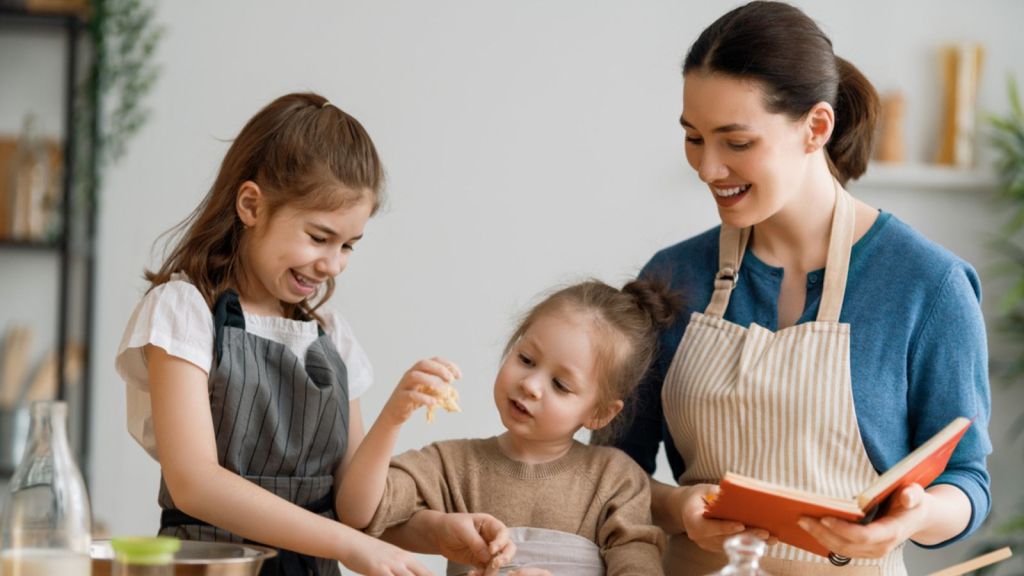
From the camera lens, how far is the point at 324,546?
1537mm

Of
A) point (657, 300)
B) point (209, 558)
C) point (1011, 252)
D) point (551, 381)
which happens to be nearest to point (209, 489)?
point (209, 558)

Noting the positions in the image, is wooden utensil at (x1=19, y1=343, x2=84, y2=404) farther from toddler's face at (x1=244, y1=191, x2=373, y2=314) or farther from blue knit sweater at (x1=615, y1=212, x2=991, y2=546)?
blue knit sweater at (x1=615, y1=212, x2=991, y2=546)

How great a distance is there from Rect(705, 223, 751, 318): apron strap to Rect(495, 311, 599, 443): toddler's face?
210mm

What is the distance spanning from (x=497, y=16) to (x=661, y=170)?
724 millimetres

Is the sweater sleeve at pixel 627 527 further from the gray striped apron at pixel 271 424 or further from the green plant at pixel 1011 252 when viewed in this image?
the green plant at pixel 1011 252

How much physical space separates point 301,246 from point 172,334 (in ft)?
0.70

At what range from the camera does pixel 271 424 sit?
169 centimetres

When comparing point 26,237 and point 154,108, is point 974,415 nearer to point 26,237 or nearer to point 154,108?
point 154,108

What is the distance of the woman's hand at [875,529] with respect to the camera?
142 cm

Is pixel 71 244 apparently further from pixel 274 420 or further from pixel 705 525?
pixel 705 525

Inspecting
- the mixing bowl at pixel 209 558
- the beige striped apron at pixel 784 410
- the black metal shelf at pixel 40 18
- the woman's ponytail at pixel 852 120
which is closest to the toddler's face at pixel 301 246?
the mixing bowl at pixel 209 558

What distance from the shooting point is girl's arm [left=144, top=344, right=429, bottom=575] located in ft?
5.06

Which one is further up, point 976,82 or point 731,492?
point 976,82

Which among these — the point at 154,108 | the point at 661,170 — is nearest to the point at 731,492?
the point at 661,170
